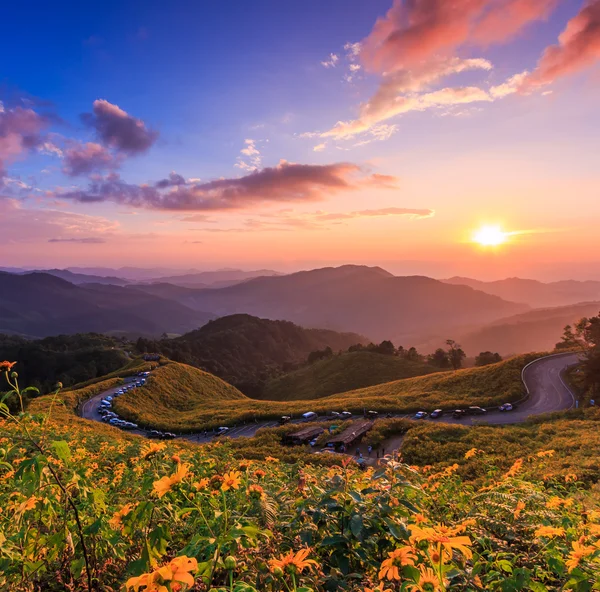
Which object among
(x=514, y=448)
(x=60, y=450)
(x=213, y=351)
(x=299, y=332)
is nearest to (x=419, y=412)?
(x=514, y=448)

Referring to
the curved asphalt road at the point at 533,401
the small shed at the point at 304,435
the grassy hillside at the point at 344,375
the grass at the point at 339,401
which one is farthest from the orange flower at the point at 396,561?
the grassy hillside at the point at 344,375

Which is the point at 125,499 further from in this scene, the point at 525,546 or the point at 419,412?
the point at 419,412

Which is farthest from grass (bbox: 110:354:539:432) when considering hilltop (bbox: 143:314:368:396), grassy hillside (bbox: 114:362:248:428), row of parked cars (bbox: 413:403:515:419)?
hilltop (bbox: 143:314:368:396)

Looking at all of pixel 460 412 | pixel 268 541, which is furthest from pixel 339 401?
pixel 268 541

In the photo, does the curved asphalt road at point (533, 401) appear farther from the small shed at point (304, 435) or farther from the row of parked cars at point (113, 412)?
the small shed at point (304, 435)

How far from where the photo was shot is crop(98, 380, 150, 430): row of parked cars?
115 feet

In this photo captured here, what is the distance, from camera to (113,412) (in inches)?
1527

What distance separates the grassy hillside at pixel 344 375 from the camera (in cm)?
7075

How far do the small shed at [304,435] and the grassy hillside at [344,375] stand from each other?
1679 inches

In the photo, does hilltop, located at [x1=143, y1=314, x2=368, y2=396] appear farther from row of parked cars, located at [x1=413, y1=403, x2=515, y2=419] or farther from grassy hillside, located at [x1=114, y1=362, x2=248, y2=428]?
row of parked cars, located at [x1=413, y1=403, x2=515, y2=419]

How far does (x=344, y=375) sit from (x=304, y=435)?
170 feet

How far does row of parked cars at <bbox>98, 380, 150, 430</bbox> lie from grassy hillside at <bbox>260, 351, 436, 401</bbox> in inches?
1258

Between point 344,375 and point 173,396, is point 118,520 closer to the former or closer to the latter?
point 173,396

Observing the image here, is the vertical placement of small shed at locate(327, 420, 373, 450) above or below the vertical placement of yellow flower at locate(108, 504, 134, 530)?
below
